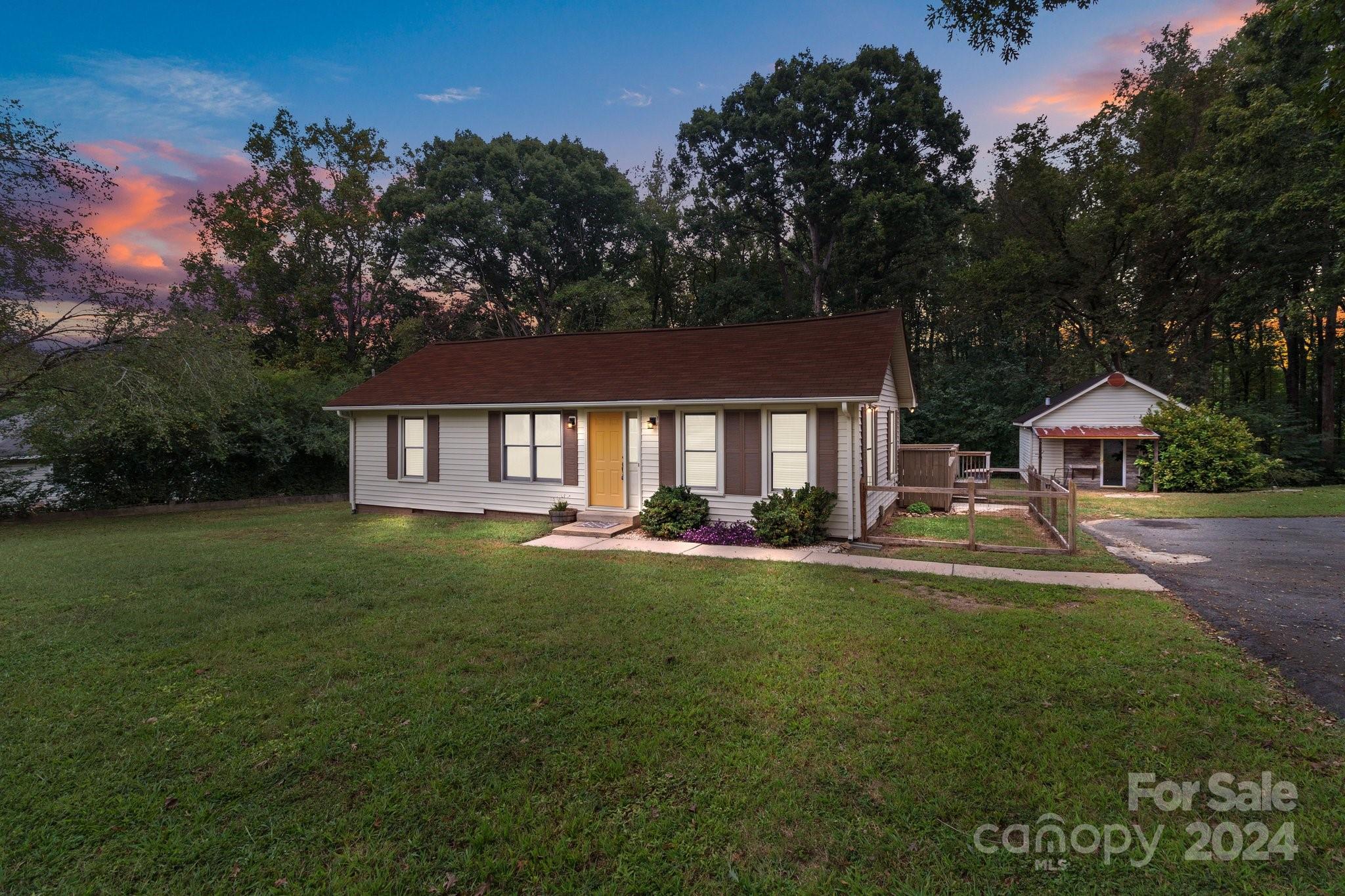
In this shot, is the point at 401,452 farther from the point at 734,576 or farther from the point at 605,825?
the point at 605,825

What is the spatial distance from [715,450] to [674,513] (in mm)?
1435

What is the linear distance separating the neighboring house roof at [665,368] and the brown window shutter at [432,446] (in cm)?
54

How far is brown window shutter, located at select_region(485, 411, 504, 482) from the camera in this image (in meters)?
12.8

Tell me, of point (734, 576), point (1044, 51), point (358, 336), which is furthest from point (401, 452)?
point (358, 336)

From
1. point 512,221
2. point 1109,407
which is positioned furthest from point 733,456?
point 512,221

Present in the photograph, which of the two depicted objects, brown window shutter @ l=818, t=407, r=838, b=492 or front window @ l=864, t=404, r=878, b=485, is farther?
front window @ l=864, t=404, r=878, b=485

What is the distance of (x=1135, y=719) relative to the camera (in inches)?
150

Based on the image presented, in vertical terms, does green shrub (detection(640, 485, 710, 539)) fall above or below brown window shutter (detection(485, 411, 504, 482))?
below

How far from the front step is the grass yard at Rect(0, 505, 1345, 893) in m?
4.00

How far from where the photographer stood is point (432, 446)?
13664 millimetres

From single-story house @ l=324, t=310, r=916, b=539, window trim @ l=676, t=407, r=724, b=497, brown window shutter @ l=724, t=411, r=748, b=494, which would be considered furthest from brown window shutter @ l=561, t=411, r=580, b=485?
brown window shutter @ l=724, t=411, r=748, b=494

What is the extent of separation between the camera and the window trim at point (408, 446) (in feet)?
45.3

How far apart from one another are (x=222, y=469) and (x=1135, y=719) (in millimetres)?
21010

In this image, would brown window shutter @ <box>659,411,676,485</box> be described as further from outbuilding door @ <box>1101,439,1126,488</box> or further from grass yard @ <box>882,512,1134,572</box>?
outbuilding door @ <box>1101,439,1126,488</box>
